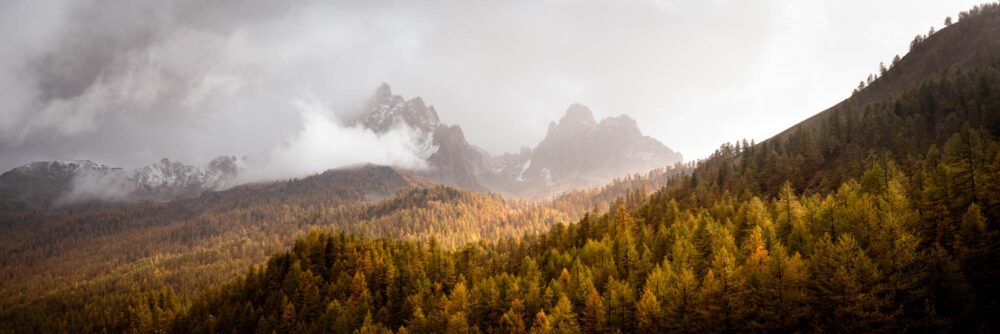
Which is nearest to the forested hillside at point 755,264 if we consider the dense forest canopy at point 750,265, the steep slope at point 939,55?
the dense forest canopy at point 750,265

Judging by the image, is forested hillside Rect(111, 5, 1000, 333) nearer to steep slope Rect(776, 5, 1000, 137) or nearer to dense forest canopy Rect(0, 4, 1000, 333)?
dense forest canopy Rect(0, 4, 1000, 333)

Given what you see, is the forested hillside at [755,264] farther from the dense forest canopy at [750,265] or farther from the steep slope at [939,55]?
the steep slope at [939,55]

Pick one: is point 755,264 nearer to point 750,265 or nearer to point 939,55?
point 750,265

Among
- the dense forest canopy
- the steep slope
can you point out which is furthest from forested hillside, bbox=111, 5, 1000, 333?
the steep slope

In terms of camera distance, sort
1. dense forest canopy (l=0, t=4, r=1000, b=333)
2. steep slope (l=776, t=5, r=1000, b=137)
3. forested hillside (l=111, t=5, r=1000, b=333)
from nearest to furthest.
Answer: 1. forested hillside (l=111, t=5, r=1000, b=333)
2. dense forest canopy (l=0, t=4, r=1000, b=333)
3. steep slope (l=776, t=5, r=1000, b=137)

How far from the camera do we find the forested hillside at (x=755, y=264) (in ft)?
111

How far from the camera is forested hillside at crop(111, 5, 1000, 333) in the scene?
3369 cm

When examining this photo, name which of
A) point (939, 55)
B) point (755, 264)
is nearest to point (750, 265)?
point (755, 264)

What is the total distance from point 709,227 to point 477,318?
121 feet

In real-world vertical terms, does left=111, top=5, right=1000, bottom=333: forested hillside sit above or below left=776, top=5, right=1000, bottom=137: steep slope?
below

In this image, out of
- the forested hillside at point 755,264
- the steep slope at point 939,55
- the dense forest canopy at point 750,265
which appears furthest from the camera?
the steep slope at point 939,55

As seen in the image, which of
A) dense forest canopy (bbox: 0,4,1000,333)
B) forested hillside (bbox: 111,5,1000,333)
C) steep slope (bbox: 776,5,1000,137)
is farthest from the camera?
steep slope (bbox: 776,5,1000,137)

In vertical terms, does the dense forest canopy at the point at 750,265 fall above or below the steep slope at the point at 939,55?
below

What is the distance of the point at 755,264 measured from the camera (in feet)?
138
